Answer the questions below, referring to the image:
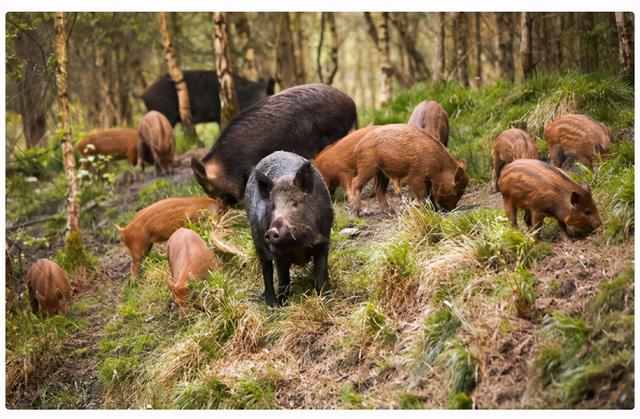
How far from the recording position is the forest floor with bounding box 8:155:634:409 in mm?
7516

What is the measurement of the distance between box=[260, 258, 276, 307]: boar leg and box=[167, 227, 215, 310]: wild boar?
111cm

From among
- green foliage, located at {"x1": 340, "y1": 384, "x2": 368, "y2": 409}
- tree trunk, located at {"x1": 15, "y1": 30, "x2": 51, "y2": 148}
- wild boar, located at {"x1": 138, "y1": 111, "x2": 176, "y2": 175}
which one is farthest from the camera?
wild boar, located at {"x1": 138, "y1": 111, "x2": 176, "y2": 175}

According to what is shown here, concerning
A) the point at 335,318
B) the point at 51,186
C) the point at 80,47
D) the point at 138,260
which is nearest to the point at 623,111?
the point at 335,318

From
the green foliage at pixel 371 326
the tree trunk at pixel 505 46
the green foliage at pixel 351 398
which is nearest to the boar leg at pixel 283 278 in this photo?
the green foliage at pixel 371 326

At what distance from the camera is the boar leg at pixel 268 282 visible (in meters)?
9.62

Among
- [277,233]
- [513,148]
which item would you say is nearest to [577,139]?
[513,148]

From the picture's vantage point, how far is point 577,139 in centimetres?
1064

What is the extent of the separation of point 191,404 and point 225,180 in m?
4.58

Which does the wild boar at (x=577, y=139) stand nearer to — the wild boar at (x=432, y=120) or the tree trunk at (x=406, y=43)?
the wild boar at (x=432, y=120)

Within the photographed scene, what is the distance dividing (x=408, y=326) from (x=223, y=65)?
8326 mm

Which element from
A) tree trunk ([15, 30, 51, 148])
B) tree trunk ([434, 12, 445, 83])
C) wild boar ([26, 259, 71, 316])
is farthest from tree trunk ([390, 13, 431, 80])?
wild boar ([26, 259, 71, 316])

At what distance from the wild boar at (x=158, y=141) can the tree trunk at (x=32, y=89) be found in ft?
5.19

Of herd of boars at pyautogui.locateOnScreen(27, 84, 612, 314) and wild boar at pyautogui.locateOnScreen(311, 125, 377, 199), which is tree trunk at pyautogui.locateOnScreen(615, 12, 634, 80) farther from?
wild boar at pyautogui.locateOnScreen(311, 125, 377, 199)

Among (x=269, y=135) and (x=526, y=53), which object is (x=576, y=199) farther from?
(x=526, y=53)
